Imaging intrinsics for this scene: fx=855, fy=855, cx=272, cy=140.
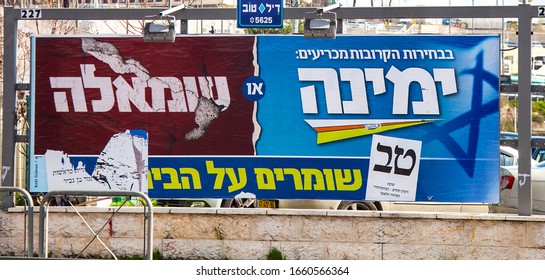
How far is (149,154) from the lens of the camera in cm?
1281

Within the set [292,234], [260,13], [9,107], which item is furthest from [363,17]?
[9,107]

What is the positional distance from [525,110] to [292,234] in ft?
12.4

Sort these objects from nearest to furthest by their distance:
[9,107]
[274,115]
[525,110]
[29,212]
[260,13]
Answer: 1. [29,212]
2. [525,110]
3. [260,13]
4. [274,115]
5. [9,107]

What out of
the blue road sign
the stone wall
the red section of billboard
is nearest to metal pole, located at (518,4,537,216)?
the stone wall

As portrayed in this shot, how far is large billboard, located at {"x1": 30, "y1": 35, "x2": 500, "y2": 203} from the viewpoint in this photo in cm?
1232

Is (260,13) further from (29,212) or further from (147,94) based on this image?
(29,212)

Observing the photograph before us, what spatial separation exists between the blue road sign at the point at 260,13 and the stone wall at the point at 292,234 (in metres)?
2.72

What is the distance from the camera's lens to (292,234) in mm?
12391

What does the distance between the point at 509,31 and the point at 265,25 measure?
3.66 meters

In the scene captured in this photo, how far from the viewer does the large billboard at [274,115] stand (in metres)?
12.3

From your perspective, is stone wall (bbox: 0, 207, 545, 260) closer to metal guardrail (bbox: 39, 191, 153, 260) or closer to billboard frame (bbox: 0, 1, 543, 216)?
billboard frame (bbox: 0, 1, 543, 216)

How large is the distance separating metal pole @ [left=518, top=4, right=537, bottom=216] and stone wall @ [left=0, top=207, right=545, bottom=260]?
1.12 ft

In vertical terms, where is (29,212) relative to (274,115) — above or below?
below

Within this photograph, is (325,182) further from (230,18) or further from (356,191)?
(230,18)
